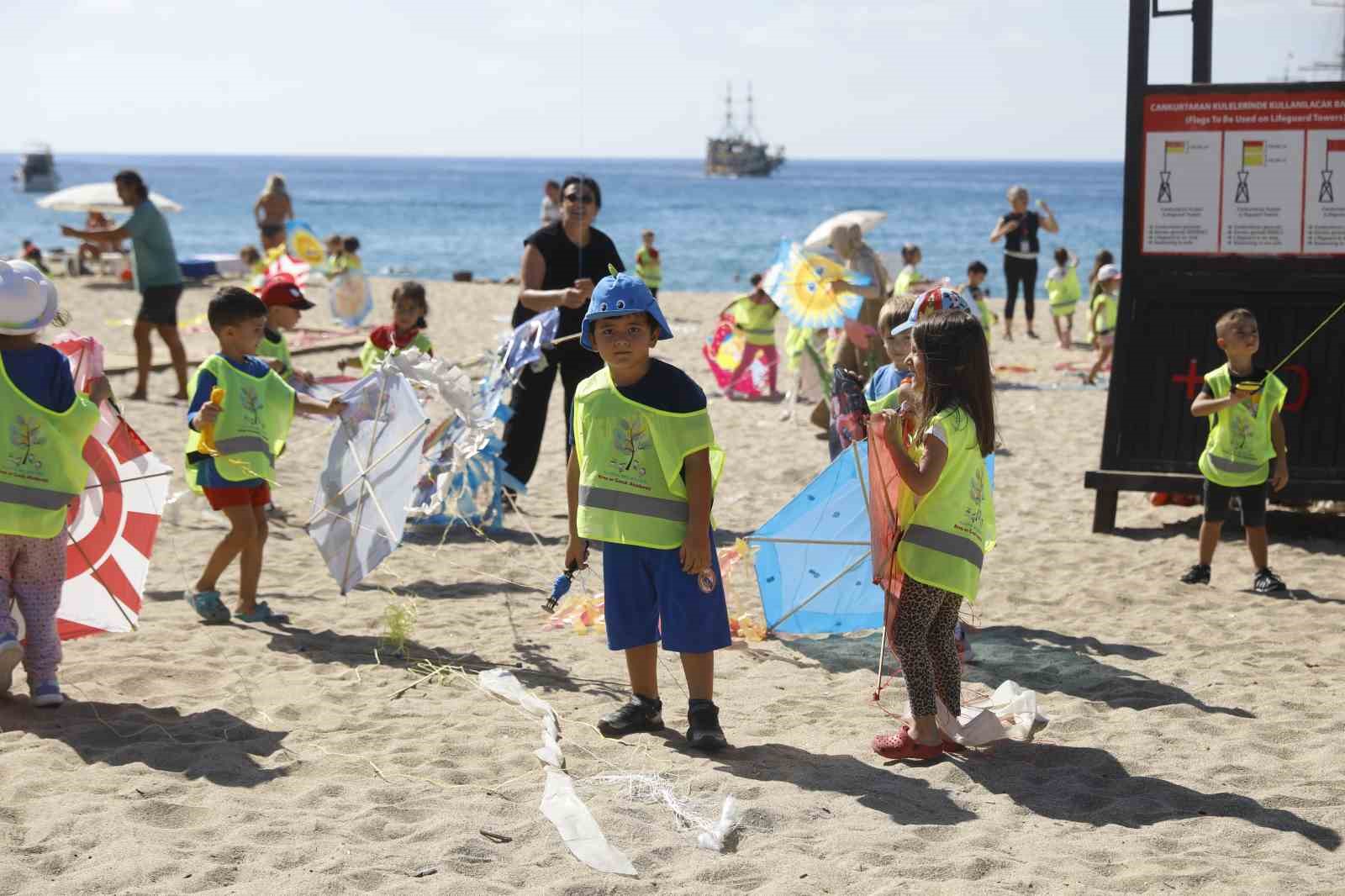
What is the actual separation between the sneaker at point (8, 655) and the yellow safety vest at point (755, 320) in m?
8.88

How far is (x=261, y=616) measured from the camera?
19.9ft

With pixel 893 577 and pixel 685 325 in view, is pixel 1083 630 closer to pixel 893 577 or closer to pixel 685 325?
pixel 893 577

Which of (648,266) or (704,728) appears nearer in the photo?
(704,728)

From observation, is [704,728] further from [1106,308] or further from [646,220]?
[646,220]

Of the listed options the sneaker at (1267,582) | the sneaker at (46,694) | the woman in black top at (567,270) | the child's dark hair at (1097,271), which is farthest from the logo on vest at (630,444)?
the child's dark hair at (1097,271)

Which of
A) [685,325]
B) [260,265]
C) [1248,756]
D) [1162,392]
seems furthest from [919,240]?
[1248,756]

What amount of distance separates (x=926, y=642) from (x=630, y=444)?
1.13 meters

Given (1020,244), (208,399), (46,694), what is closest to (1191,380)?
(208,399)

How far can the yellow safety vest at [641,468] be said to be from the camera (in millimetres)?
4379

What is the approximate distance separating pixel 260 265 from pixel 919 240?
44134 mm

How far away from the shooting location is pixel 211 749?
4.44m

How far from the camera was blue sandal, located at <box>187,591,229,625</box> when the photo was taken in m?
5.99

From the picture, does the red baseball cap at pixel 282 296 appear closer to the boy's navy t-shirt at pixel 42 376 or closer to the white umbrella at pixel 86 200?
the boy's navy t-shirt at pixel 42 376

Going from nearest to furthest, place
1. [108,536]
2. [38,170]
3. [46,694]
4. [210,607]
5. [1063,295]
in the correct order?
Answer: [46,694] < [108,536] < [210,607] < [1063,295] < [38,170]
